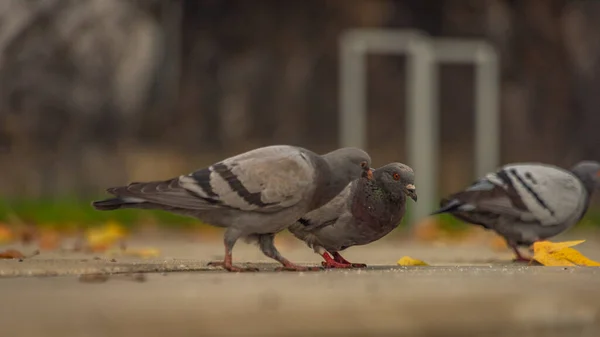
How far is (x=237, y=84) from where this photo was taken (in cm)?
1338

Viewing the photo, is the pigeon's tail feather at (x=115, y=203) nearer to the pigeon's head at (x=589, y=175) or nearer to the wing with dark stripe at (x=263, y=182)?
the wing with dark stripe at (x=263, y=182)

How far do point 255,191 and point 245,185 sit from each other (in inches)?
2.0

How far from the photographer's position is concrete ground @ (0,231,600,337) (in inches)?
119

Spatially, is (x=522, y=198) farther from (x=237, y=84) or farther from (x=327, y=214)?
(x=237, y=84)

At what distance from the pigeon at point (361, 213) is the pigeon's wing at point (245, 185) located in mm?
422

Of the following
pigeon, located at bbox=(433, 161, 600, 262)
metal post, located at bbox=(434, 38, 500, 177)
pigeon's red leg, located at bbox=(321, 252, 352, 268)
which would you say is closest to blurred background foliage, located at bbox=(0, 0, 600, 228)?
metal post, located at bbox=(434, 38, 500, 177)

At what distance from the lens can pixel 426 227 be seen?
33.6 feet

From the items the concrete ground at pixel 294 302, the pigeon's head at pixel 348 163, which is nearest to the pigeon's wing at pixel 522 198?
the pigeon's head at pixel 348 163

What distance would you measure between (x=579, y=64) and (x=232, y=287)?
11640mm

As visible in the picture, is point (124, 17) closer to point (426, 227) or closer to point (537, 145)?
point (426, 227)

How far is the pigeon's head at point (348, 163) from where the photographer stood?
5.01 meters

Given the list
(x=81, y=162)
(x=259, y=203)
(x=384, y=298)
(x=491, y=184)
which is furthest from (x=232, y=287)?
(x=81, y=162)

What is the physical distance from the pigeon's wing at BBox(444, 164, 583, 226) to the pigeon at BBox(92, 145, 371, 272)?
1.60m

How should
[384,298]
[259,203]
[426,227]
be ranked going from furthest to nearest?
[426,227] < [259,203] < [384,298]
